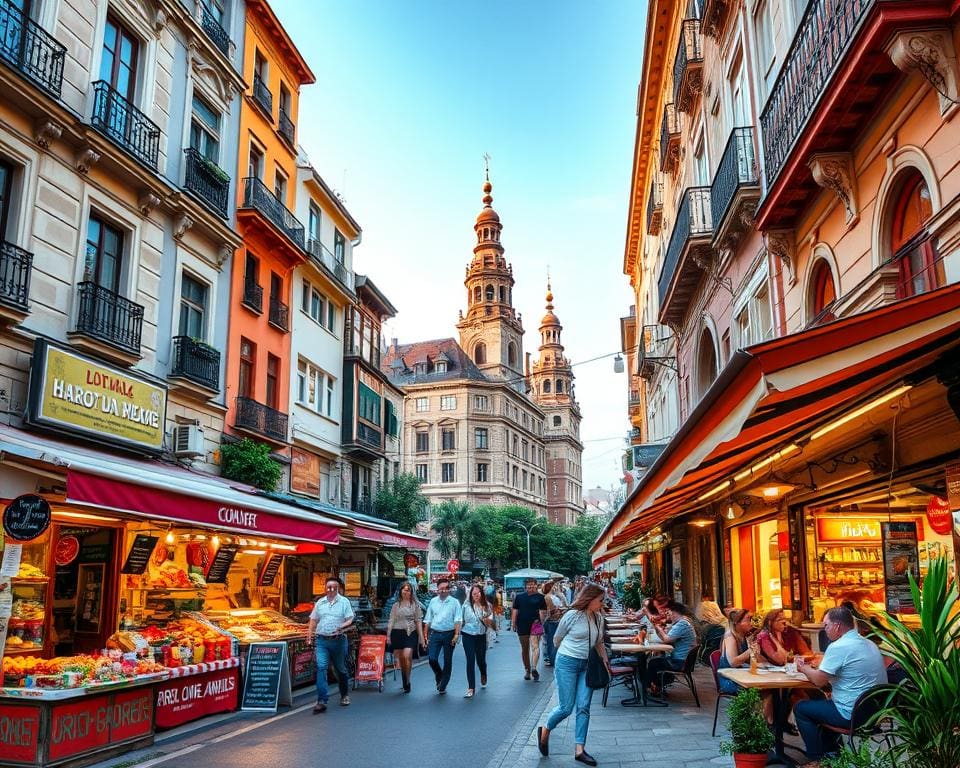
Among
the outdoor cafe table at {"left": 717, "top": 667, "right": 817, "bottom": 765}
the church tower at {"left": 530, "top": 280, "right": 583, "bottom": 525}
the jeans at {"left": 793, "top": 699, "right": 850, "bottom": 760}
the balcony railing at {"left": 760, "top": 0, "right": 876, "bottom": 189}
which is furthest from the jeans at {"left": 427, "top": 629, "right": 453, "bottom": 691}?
the church tower at {"left": 530, "top": 280, "right": 583, "bottom": 525}

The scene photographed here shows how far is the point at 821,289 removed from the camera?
1141cm

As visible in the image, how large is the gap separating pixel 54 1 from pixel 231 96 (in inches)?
261

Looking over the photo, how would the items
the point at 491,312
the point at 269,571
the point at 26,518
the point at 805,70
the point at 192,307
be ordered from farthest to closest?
the point at 491,312 → the point at 192,307 → the point at 269,571 → the point at 805,70 → the point at 26,518

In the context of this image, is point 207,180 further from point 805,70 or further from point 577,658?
point 577,658

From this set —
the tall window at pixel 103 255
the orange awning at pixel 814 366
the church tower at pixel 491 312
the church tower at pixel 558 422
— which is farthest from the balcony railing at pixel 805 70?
the church tower at pixel 558 422

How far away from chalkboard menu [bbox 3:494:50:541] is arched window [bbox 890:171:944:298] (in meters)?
8.29

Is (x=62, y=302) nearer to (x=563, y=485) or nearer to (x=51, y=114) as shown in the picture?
(x=51, y=114)

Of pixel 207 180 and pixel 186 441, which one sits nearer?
pixel 186 441

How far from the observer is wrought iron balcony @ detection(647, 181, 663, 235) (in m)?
26.8

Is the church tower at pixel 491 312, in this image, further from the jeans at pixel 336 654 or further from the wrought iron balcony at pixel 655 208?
the jeans at pixel 336 654

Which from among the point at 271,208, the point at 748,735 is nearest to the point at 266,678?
the point at 748,735

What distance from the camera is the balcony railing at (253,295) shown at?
20.3m

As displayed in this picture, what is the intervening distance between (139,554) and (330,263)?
47.5 ft

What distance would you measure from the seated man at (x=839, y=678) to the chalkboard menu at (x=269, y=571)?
42.8ft
